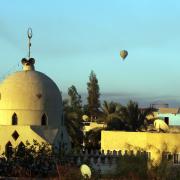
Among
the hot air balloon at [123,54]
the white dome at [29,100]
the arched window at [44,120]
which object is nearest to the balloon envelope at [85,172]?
the white dome at [29,100]

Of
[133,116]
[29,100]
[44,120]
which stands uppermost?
[29,100]

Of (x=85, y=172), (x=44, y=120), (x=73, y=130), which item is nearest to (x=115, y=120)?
(x=73, y=130)

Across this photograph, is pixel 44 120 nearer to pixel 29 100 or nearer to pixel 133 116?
pixel 29 100

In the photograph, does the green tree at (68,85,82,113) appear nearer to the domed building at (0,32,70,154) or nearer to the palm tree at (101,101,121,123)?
the palm tree at (101,101,121,123)

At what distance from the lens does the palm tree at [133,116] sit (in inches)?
1491

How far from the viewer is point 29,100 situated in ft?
98.4

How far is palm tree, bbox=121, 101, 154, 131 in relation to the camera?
37.9 metres

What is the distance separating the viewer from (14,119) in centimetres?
3034

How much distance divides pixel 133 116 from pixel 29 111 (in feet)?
33.2

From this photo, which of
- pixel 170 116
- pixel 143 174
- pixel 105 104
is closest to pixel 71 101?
pixel 170 116

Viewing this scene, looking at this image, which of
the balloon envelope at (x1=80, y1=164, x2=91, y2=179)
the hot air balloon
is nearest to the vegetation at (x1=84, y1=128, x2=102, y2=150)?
the hot air balloon

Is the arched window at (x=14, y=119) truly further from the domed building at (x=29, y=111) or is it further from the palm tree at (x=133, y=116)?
the palm tree at (x=133, y=116)

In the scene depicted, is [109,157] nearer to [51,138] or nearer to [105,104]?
[51,138]

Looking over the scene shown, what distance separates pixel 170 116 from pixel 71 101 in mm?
17538
